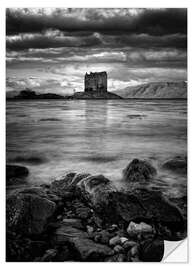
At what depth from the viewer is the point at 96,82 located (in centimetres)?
278

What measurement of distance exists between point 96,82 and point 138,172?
800 millimetres

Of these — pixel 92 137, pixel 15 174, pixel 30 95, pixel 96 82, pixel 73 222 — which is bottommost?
pixel 73 222

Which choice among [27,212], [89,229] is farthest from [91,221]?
[27,212]

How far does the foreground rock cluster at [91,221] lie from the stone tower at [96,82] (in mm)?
654

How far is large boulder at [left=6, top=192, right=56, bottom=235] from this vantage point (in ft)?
8.36

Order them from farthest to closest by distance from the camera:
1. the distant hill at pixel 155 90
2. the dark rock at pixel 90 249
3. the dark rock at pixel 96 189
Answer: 1. the distant hill at pixel 155 90
2. the dark rock at pixel 96 189
3. the dark rock at pixel 90 249

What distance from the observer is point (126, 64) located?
2.76 metres

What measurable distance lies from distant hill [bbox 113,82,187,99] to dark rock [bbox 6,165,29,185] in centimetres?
99

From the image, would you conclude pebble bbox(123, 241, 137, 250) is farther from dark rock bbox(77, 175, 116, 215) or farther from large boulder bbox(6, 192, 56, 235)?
large boulder bbox(6, 192, 56, 235)

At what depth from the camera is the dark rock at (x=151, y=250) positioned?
2537mm

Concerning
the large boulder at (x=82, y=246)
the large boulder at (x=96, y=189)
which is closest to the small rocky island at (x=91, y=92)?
the large boulder at (x=96, y=189)

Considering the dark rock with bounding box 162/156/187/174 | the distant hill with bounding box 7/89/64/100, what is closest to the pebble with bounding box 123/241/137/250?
the dark rock with bounding box 162/156/187/174

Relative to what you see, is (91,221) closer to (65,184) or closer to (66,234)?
(66,234)

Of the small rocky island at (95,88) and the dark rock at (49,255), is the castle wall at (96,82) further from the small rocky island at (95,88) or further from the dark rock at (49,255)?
the dark rock at (49,255)
